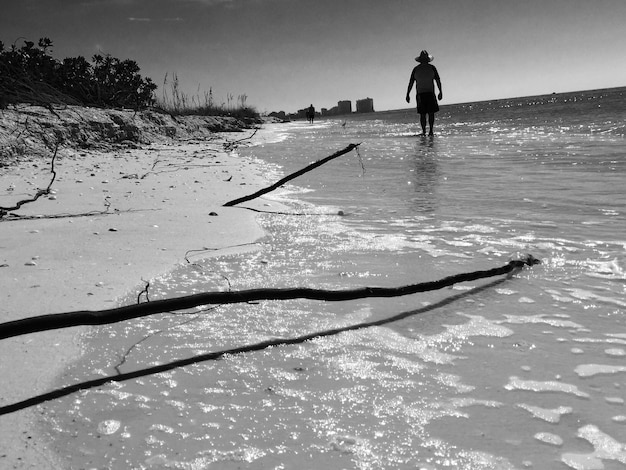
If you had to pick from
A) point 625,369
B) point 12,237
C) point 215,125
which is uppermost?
point 215,125

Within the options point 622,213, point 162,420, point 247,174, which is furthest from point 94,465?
point 247,174

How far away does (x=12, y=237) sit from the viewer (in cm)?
267

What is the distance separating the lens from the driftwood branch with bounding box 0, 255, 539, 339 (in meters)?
1.12

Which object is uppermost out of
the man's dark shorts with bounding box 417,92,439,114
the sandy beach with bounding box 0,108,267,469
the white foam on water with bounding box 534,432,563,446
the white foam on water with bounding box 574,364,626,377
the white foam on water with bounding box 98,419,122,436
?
the man's dark shorts with bounding box 417,92,439,114

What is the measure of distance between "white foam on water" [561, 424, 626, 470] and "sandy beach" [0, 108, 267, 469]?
1002mm

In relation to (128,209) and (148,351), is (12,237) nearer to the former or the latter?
(128,209)

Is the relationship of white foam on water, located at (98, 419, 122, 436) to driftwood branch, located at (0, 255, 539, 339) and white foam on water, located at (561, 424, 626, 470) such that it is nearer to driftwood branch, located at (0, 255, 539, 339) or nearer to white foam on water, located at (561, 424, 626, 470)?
driftwood branch, located at (0, 255, 539, 339)

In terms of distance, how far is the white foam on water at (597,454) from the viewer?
936mm

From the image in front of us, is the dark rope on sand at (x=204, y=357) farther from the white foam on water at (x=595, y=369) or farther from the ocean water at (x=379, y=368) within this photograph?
the white foam on water at (x=595, y=369)

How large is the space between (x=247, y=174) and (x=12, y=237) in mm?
3510

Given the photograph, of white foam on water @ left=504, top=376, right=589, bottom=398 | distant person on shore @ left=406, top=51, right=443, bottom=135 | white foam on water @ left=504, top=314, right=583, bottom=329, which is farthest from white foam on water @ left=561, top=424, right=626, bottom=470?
distant person on shore @ left=406, top=51, right=443, bottom=135

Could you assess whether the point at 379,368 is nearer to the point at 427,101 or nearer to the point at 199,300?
the point at 199,300

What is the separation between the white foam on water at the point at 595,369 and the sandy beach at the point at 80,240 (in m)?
1.25

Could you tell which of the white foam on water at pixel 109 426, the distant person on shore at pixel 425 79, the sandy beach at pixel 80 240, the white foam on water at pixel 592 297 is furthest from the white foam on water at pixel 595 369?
the distant person on shore at pixel 425 79
